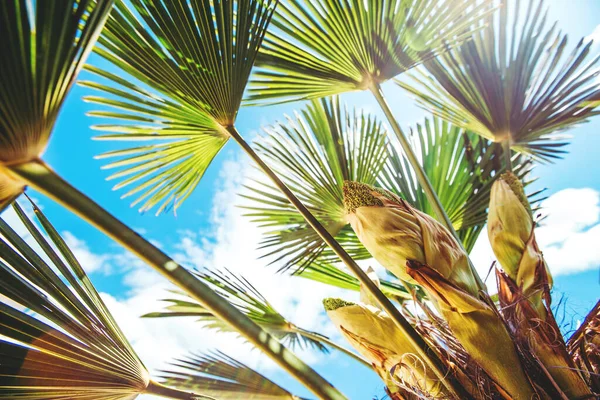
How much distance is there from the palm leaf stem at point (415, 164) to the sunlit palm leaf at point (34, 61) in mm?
973

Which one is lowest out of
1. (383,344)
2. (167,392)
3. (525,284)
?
(167,392)

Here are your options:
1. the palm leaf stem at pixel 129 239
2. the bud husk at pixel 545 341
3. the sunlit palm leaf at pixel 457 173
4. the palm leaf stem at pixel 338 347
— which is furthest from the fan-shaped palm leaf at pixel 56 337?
the sunlit palm leaf at pixel 457 173

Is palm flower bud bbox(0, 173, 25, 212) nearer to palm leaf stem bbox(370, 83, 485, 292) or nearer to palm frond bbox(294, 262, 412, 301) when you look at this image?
palm leaf stem bbox(370, 83, 485, 292)

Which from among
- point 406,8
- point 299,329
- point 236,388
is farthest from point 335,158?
point 236,388

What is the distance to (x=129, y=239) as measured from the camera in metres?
0.60

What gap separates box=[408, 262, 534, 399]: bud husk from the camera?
77 centimetres

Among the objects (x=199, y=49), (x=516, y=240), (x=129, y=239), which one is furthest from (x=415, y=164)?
(x=129, y=239)

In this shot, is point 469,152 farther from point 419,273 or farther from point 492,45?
point 419,273

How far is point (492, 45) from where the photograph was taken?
1.58 metres

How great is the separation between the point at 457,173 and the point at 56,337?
171cm

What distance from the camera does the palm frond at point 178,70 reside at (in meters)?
1.05

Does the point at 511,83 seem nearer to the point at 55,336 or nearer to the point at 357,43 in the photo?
the point at 357,43

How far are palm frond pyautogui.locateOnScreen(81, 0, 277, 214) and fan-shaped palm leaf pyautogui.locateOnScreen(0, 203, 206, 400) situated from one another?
49 centimetres

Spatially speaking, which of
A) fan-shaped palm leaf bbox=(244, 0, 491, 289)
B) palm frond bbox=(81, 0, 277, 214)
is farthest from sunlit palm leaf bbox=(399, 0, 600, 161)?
palm frond bbox=(81, 0, 277, 214)
